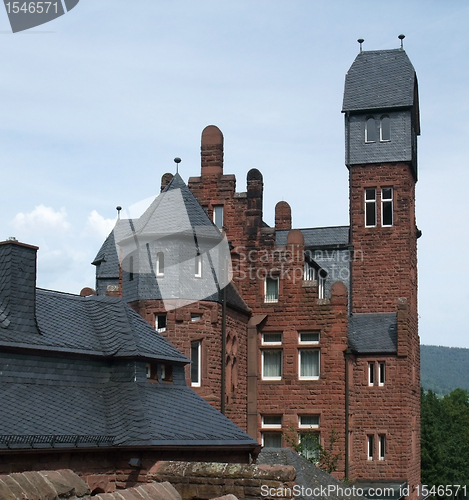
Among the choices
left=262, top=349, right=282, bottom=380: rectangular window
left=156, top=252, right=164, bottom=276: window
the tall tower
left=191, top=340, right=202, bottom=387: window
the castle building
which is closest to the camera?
left=191, top=340, right=202, bottom=387: window

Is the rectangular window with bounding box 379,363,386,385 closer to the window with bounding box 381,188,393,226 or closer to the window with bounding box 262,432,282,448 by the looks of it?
the window with bounding box 262,432,282,448

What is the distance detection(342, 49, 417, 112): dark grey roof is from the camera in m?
42.0

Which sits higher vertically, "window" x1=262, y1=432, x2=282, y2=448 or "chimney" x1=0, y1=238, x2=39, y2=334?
"chimney" x1=0, y1=238, x2=39, y2=334

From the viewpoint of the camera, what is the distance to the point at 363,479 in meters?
37.6

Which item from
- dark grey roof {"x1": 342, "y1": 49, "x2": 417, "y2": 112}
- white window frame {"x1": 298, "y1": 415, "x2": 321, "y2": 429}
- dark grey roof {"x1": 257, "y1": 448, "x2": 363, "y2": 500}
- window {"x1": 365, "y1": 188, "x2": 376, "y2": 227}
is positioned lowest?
dark grey roof {"x1": 257, "y1": 448, "x2": 363, "y2": 500}

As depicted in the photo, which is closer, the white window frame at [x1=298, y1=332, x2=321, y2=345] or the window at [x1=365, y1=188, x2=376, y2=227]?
the white window frame at [x1=298, y1=332, x2=321, y2=345]

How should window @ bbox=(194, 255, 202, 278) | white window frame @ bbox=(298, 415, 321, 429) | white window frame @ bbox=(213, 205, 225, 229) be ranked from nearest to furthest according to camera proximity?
window @ bbox=(194, 255, 202, 278) → white window frame @ bbox=(298, 415, 321, 429) → white window frame @ bbox=(213, 205, 225, 229)

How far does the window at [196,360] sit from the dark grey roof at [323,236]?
31.4 feet

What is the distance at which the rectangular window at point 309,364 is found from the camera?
1447 inches

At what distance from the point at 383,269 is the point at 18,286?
21.4 meters

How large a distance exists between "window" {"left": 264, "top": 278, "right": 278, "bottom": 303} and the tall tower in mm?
4045

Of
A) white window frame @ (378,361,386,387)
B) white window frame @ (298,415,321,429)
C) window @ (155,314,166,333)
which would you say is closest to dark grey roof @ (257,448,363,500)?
window @ (155,314,166,333)

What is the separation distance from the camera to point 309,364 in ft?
121

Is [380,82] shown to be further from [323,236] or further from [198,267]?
[198,267]
